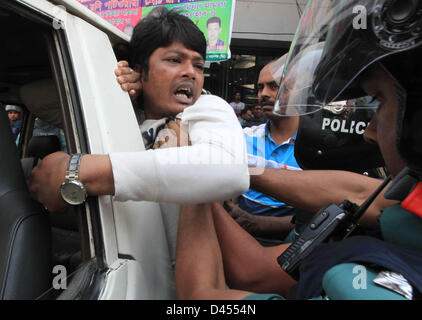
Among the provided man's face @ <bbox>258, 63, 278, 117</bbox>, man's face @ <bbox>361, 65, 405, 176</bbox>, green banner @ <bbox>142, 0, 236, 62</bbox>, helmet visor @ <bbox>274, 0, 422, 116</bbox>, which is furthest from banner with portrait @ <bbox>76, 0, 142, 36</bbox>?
man's face @ <bbox>361, 65, 405, 176</bbox>

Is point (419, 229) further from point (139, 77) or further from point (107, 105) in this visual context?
point (139, 77)

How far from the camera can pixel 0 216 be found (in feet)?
3.02

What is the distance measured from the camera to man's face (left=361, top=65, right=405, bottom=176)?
2.63 ft

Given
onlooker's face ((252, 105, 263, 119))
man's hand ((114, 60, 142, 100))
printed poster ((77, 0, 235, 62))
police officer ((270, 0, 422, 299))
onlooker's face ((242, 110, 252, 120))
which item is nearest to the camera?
police officer ((270, 0, 422, 299))

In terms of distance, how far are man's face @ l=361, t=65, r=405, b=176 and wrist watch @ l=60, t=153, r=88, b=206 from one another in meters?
0.87

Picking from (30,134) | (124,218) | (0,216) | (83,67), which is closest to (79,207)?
(124,218)

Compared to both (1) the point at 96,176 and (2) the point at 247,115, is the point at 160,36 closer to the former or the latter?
(1) the point at 96,176

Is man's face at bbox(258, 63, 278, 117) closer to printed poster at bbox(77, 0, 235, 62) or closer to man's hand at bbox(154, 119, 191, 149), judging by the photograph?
printed poster at bbox(77, 0, 235, 62)

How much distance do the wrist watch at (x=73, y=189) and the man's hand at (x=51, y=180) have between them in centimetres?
2

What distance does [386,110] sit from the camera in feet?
2.71

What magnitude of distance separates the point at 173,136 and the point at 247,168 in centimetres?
41

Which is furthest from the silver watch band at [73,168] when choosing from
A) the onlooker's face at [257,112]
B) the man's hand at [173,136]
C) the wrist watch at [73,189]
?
the onlooker's face at [257,112]

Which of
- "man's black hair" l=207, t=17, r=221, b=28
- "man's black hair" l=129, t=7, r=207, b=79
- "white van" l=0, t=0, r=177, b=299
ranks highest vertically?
"man's black hair" l=207, t=17, r=221, b=28

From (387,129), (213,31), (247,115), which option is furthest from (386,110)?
(247,115)
